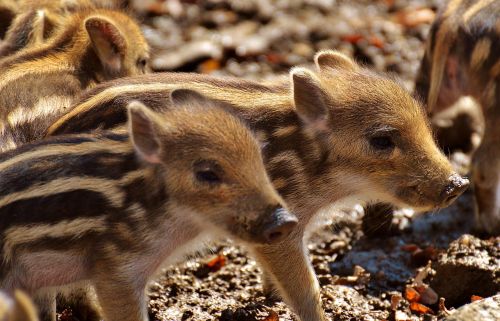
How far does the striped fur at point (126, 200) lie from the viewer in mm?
4043

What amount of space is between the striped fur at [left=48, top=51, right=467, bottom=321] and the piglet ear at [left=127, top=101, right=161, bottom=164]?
42 cm

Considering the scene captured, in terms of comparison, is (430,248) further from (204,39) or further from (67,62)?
(204,39)

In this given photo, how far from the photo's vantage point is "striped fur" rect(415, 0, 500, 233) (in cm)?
554

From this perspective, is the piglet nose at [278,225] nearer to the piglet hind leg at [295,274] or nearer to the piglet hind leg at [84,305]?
the piglet hind leg at [295,274]

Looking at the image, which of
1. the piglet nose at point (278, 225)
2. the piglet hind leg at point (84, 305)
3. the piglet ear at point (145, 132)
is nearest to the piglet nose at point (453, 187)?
the piglet nose at point (278, 225)

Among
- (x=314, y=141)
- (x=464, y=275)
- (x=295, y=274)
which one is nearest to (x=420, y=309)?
(x=464, y=275)

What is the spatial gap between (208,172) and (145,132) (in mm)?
Result: 297

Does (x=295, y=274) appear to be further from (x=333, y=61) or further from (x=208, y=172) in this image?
(x=333, y=61)

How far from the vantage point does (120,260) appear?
13.5ft

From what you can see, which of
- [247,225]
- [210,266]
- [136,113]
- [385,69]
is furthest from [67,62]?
[385,69]

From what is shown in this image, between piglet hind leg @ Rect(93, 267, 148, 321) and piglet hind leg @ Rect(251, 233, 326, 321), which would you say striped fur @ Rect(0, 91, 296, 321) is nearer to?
piglet hind leg @ Rect(93, 267, 148, 321)

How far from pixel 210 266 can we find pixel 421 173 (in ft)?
4.40

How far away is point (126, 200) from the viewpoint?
410 cm

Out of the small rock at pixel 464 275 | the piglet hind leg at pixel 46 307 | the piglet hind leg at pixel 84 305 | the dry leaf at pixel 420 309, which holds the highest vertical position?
the small rock at pixel 464 275
